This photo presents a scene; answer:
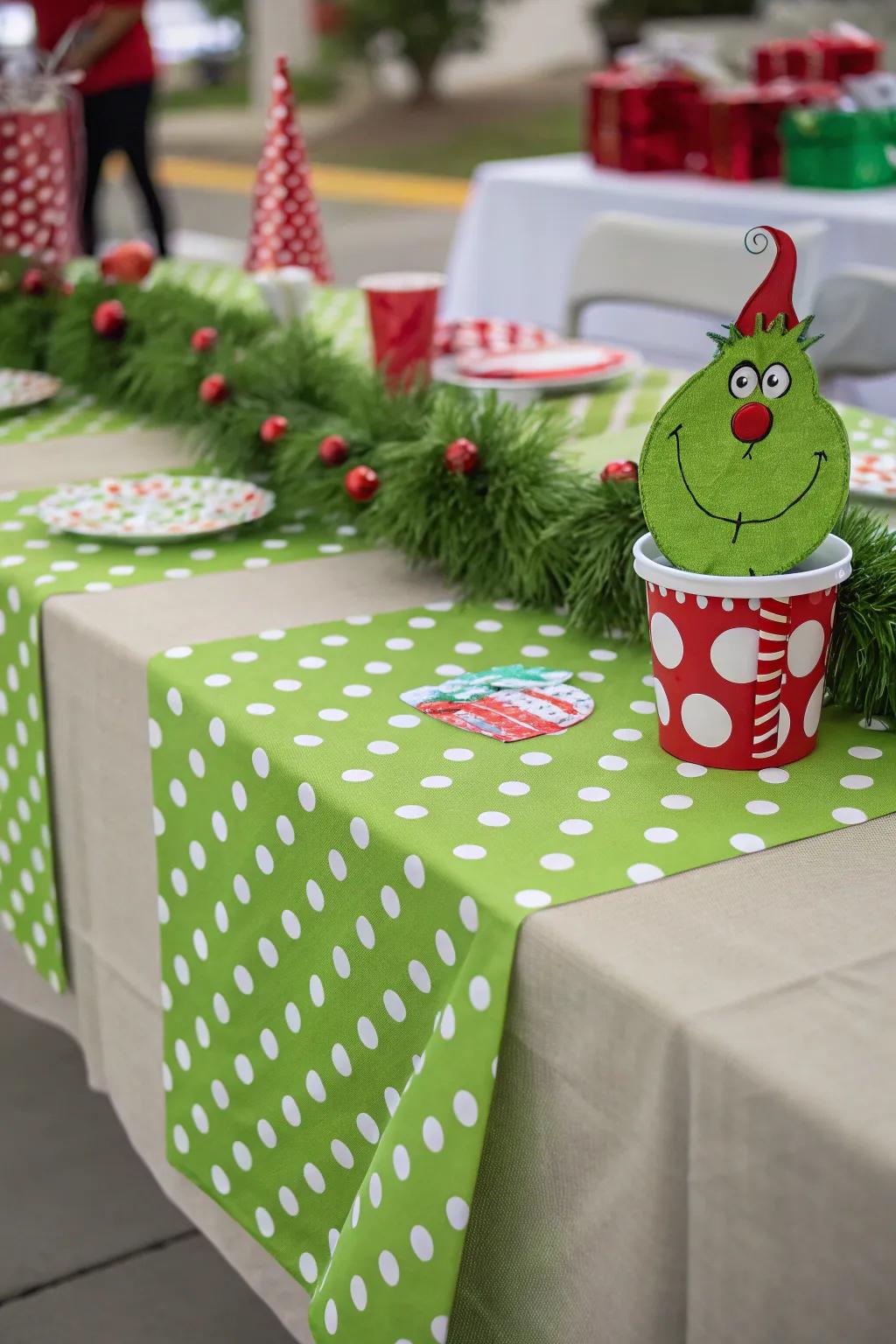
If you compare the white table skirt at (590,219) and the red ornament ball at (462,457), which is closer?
the red ornament ball at (462,457)

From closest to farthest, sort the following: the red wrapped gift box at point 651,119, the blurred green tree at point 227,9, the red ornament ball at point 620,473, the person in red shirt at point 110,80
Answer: the red ornament ball at point 620,473 < the red wrapped gift box at point 651,119 < the person in red shirt at point 110,80 < the blurred green tree at point 227,9

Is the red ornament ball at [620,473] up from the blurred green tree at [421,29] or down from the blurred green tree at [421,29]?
down

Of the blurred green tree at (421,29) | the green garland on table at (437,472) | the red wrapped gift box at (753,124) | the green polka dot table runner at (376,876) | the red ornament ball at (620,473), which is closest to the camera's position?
the green polka dot table runner at (376,876)

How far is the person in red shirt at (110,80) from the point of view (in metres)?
3.62

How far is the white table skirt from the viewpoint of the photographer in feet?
8.76

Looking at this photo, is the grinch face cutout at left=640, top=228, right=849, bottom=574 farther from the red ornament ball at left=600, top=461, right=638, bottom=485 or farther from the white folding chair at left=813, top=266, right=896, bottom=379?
the white folding chair at left=813, top=266, right=896, bottom=379

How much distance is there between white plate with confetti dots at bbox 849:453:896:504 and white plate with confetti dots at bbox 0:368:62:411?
0.82 m

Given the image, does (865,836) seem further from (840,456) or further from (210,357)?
(210,357)

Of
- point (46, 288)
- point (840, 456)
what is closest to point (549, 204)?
point (46, 288)

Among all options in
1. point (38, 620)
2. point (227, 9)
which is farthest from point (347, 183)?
point (38, 620)

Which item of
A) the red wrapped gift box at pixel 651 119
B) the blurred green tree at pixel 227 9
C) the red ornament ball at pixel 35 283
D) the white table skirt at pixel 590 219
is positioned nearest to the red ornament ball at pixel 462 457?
the red ornament ball at pixel 35 283

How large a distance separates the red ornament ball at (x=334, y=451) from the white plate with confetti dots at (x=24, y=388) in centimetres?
51

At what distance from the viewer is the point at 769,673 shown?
73cm

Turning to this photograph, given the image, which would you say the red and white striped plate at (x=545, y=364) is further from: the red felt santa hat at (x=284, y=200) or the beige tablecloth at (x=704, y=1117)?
the beige tablecloth at (x=704, y=1117)
